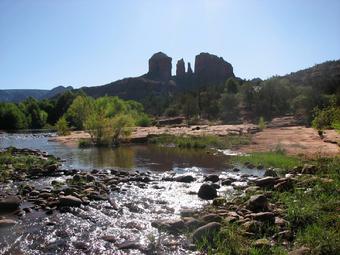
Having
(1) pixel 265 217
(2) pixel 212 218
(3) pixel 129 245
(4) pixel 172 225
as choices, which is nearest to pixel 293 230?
(1) pixel 265 217

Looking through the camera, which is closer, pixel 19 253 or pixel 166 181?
pixel 19 253

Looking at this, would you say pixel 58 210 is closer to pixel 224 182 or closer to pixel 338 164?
pixel 224 182

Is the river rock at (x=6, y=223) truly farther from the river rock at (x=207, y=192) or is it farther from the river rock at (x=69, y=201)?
the river rock at (x=207, y=192)

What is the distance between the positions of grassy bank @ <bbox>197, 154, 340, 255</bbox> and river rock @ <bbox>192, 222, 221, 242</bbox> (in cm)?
18

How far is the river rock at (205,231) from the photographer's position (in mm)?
11734

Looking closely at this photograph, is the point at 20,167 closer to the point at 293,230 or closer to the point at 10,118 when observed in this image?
the point at 293,230

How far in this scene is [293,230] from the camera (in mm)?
11883

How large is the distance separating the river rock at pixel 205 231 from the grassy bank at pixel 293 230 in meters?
0.18

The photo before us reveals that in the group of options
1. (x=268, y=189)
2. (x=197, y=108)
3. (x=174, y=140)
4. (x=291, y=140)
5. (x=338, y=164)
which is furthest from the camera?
(x=197, y=108)

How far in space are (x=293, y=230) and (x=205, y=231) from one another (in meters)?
2.88

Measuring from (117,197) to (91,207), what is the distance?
85.4 inches

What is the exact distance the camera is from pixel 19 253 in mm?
11055

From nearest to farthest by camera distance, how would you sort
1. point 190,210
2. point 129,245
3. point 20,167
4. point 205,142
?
point 129,245, point 190,210, point 20,167, point 205,142

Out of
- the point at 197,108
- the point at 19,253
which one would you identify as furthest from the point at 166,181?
the point at 197,108
